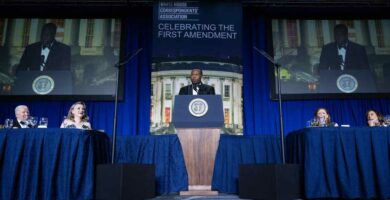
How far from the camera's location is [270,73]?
660 centimetres

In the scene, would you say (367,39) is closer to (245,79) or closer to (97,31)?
(245,79)

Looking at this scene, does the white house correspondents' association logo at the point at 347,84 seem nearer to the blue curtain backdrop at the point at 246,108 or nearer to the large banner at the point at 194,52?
the blue curtain backdrop at the point at 246,108

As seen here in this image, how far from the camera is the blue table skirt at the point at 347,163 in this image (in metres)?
3.36

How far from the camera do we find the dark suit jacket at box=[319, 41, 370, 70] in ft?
21.5

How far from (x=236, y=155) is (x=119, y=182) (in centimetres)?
219

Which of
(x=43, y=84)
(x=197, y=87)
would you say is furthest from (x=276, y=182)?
(x=43, y=84)

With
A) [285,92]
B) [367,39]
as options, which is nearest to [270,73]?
[285,92]

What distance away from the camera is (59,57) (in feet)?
21.7

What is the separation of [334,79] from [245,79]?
4.96 feet

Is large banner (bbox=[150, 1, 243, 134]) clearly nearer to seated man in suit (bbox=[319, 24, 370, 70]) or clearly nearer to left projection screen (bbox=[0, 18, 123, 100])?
left projection screen (bbox=[0, 18, 123, 100])

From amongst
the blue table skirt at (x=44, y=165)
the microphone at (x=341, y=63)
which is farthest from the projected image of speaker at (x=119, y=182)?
the microphone at (x=341, y=63)

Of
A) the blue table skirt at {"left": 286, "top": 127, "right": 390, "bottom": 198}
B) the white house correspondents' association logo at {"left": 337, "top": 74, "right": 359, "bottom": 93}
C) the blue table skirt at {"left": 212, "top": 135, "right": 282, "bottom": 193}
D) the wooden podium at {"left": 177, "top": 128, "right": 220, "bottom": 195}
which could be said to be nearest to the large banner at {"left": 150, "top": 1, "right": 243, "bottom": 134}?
the blue table skirt at {"left": 212, "top": 135, "right": 282, "bottom": 193}

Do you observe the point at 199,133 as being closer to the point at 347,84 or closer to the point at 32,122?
the point at 32,122

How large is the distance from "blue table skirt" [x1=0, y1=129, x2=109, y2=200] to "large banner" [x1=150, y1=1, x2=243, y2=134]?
2.96m
